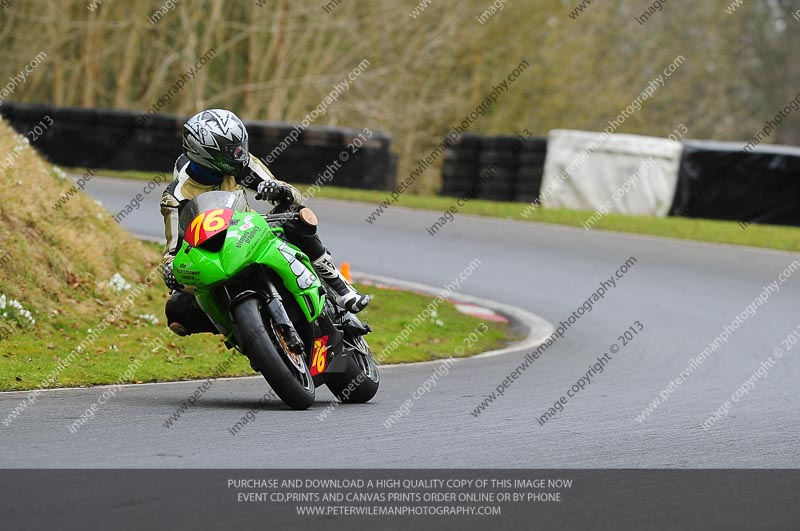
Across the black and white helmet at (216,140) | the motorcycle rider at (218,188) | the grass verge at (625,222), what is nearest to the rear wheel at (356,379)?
the motorcycle rider at (218,188)

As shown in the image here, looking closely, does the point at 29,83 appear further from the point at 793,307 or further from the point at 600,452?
the point at 600,452

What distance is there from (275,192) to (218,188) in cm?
55

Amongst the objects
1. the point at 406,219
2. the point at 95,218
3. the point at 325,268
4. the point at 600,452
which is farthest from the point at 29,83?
the point at 600,452

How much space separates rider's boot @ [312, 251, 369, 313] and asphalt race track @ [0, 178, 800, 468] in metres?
0.59

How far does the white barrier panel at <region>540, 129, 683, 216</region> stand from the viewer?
2153cm

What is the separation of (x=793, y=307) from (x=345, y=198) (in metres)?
9.18

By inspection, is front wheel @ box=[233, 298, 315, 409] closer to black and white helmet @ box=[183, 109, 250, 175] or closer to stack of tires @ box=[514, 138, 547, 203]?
black and white helmet @ box=[183, 109, 250, 175]

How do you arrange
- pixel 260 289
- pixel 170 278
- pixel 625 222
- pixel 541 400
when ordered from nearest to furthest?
pixel 260 289, pixel 170 278, pixel 541 400, pixel 625 222

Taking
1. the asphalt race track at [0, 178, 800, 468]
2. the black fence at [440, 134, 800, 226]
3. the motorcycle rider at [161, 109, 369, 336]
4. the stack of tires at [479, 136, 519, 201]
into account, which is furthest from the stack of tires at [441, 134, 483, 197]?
the motorcycle rider at [161, 109, 369, 336]

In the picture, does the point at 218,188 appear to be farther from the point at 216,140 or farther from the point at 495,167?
the point at 495,167

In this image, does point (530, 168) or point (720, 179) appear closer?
Result: point (720, 179)

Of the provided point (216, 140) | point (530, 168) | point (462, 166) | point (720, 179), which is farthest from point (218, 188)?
point (462, 166)

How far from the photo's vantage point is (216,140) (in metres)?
7.31

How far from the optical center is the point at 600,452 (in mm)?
6238
